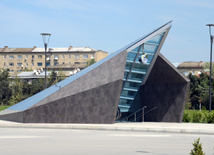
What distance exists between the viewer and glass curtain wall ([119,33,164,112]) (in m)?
26.9

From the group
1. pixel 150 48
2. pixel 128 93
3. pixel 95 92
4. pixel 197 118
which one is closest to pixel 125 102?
pixel 128 93

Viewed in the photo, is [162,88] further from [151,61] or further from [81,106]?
[81,106]

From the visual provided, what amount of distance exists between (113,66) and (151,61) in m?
3.65

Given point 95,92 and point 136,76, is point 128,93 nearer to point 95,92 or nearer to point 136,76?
point 136,76

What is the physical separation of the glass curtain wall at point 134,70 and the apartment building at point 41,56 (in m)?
102

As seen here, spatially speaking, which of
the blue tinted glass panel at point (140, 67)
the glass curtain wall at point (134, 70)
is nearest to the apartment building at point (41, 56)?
the glass curtain wall at point (134, 70)

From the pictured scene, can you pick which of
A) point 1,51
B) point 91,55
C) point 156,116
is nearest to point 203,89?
point 156,116

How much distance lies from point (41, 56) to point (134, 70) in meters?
109

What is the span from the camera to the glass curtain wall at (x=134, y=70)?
26875 mm

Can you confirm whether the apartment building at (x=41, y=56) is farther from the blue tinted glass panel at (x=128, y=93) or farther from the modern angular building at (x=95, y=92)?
the modern angular building at (x=95, y=92)

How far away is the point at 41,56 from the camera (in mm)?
134250

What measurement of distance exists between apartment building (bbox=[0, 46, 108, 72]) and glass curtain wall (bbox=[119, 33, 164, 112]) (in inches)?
4017

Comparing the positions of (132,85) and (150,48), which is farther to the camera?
(132,85)

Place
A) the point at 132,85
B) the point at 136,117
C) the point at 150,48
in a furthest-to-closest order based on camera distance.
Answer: the point at 136,117, the point at 132,85, the point at 150,48
